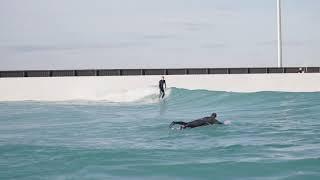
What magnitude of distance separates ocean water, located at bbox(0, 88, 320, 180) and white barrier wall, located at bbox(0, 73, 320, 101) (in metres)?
10.4

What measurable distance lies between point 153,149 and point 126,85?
2043cm

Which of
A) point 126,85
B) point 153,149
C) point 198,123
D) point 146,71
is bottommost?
point 153,149

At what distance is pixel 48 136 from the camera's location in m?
15.4

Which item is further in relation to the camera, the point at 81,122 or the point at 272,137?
the point at 81,122

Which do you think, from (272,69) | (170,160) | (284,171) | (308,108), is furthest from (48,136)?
(272,69)

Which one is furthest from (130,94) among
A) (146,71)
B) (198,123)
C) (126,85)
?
(198,123)

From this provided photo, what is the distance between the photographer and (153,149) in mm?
12648

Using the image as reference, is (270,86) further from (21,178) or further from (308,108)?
(21,178)

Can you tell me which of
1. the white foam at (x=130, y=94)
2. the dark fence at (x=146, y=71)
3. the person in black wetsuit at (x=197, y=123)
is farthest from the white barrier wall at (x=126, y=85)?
the person in black wetsuit at (x=197, y=123)

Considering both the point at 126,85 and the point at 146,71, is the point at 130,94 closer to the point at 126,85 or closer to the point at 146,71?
the point at 126,85

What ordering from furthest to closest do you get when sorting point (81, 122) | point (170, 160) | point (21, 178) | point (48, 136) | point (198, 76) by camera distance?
1. point (198, 76)
2. point (81, 122)
3. point (48, 136)
4. point (170, 160)
5. point (21, 178)

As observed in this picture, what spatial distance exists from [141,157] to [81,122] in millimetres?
8510

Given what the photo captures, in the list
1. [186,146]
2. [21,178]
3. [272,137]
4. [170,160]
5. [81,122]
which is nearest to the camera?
[21,178]

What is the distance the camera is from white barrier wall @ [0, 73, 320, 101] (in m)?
32.7
